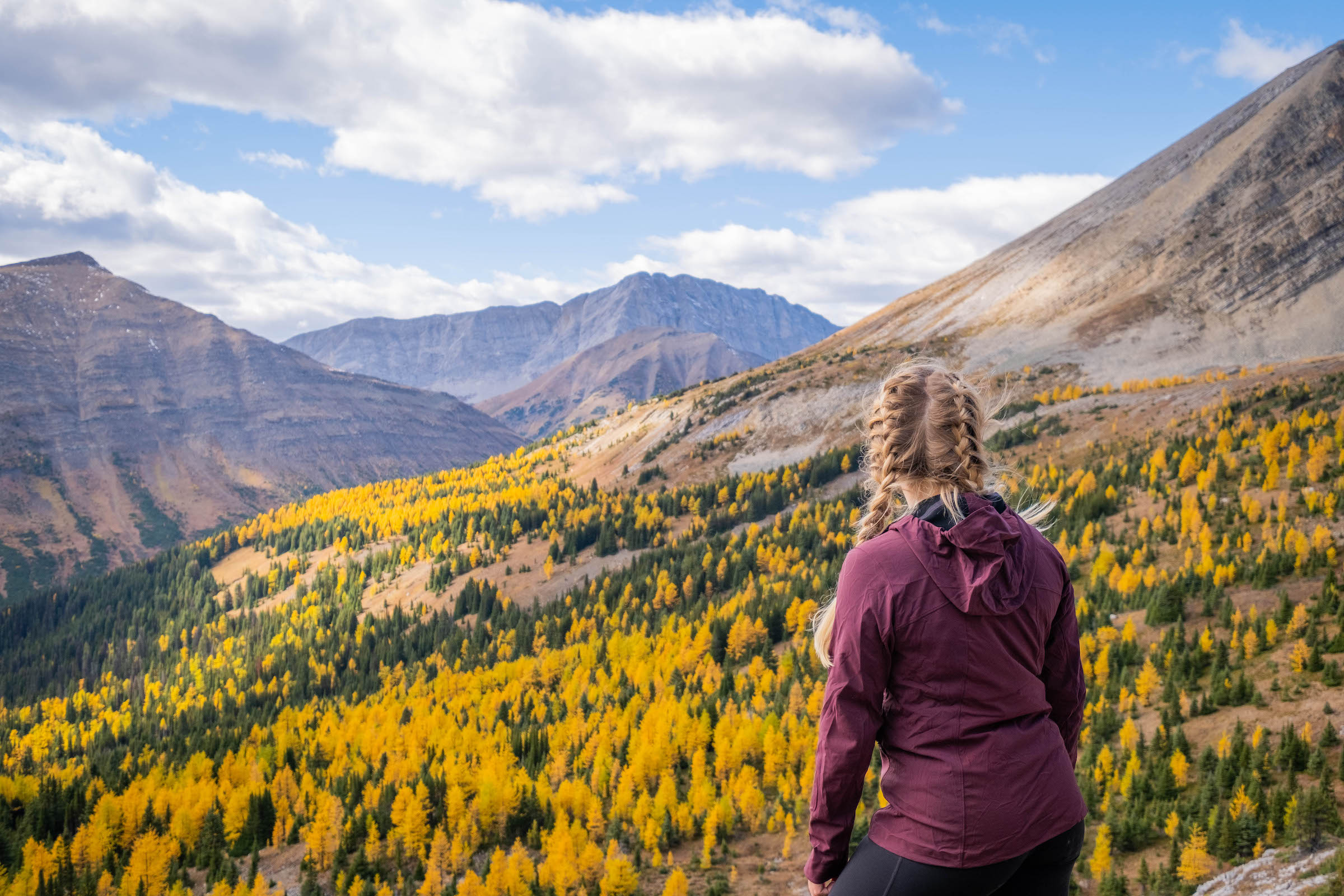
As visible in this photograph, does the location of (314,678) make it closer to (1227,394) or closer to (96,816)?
(96,816)

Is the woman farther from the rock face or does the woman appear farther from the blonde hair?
the rock face

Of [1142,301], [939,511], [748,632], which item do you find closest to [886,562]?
[939,511]

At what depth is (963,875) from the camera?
442cm

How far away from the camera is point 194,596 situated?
7303 inches

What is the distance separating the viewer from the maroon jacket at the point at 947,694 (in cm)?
436

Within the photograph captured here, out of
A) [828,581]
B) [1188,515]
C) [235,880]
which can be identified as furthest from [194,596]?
[1188,515]

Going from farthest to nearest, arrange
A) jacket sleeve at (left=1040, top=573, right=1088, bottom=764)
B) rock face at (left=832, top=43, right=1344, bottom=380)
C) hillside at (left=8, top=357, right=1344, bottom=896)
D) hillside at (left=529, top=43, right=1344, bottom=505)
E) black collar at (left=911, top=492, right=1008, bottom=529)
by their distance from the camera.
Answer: hillside at (left=529, top=43, right=1344, bottom=505), rock face at (left=832, top=43, right=1344, bottom=380), hillside at (left=8, top=357, right=1344, bottom=896), jacket sleeve at (left=1040, top=573, right=1088, bottom=764), black collar at (left=911, top=492, right=1008, bottom=529)

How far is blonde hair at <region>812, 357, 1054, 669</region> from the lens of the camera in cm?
482

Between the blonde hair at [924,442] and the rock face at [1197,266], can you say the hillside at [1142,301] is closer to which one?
the rock face at [1197,266]

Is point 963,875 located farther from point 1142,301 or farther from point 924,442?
point 1142,301

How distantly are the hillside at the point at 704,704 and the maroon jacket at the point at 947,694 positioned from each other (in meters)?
0.75

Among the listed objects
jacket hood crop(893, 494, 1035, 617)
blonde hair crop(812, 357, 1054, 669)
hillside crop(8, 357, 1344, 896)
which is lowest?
hillside crop(8, 357, 1344, 896)

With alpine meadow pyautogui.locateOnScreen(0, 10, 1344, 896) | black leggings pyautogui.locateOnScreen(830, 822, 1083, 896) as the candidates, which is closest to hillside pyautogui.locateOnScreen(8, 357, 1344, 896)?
alpine meadow pyautogui.locateOnScreen(0, 10, 1344, 896)

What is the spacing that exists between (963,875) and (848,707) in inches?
45.3
